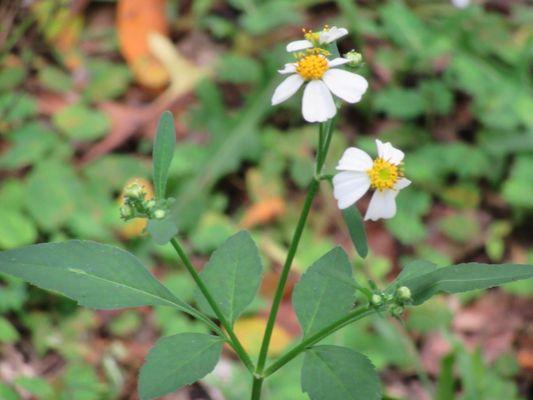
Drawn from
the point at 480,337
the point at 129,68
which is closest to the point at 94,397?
the point at 480,337

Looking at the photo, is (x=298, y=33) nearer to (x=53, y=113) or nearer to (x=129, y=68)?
(x=129, y=68)

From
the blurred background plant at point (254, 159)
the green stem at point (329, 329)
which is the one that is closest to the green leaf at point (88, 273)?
the green stem at point (329, 329)

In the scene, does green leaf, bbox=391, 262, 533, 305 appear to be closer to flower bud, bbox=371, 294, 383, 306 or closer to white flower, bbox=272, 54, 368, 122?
flower bud, bbox=371, 294, 383, 306

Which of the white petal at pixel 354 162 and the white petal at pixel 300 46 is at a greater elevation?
the white petal at pixel 300 46

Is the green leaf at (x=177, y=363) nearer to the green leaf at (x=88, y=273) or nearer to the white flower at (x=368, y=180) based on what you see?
the green leaf at (x=88, y=273)

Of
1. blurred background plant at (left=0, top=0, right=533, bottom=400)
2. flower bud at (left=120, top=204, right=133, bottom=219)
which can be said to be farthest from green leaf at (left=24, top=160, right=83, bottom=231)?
flower bud at (left=120, top=204, right=133, bottom=219)

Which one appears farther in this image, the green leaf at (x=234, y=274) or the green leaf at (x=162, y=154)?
the green leaf at (x=234, y=274)
